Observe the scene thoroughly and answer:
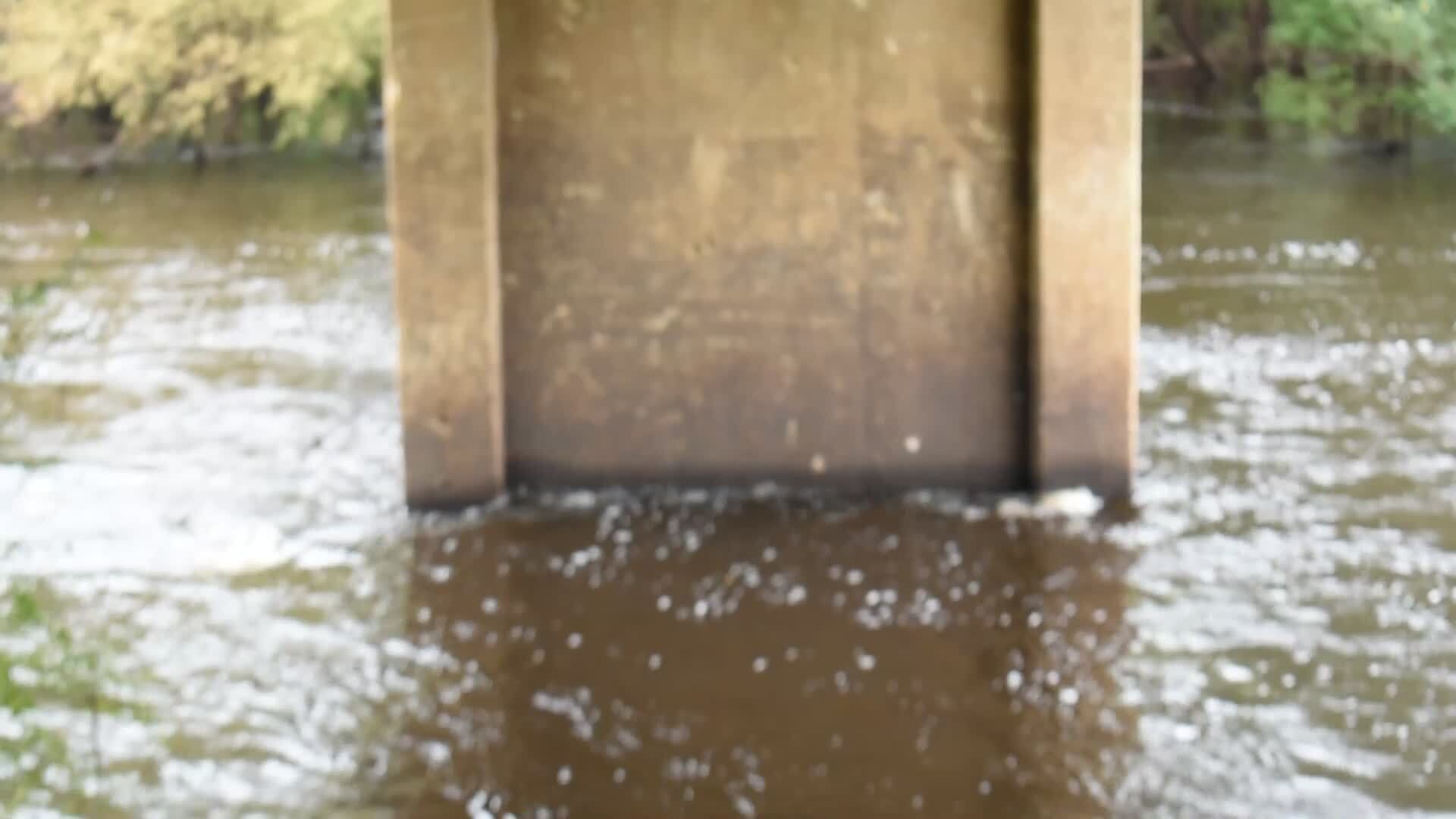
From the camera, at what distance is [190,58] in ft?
118

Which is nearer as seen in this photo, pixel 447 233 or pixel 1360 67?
pixel 447 233

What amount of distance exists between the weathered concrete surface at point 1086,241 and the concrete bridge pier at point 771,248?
0.6 inches

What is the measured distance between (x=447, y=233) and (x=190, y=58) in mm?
28916

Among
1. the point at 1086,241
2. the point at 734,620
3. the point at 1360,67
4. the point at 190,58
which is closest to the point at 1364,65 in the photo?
the point at 1360,67

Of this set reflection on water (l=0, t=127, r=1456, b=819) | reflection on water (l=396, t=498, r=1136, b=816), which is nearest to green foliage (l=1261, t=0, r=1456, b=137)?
reflection on water (l=0, t=127, r=1456, b=819)

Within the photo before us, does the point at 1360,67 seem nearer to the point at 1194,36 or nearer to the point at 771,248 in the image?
the point at 1194,36

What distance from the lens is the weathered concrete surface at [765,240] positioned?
31.8 ft

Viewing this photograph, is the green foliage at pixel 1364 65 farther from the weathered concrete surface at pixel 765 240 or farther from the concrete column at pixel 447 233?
the concrete column at pixel 447 233

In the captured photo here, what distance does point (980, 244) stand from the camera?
9805 mm

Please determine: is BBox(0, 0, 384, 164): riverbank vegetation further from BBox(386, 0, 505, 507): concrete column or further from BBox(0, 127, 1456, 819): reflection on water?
BBox(386, 0, 505, 507): concrete column

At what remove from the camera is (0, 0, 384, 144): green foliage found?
34531 mm

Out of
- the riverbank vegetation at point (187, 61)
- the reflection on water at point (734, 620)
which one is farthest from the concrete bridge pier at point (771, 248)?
the riverbank vegetation at point (187, 61)

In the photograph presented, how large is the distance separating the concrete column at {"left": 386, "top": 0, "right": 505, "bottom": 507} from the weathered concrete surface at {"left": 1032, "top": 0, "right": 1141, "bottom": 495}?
9.83 ft

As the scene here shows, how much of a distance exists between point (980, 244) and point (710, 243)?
4.95 ft
